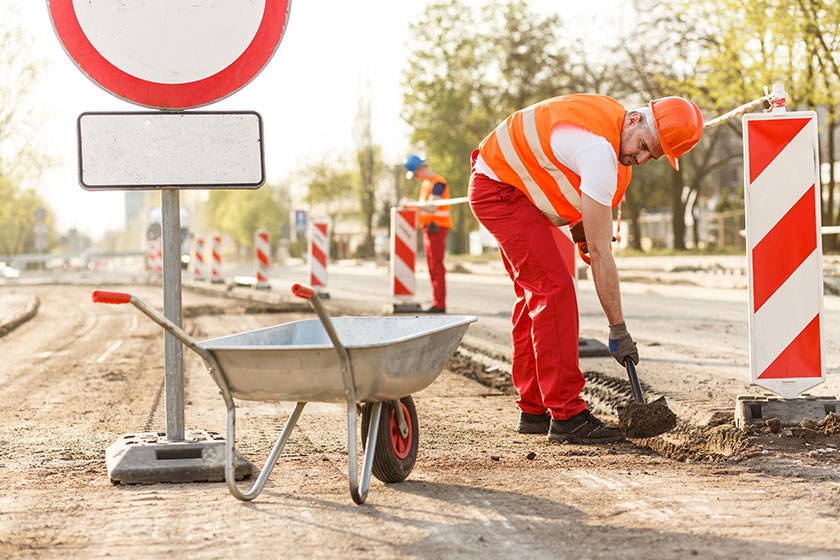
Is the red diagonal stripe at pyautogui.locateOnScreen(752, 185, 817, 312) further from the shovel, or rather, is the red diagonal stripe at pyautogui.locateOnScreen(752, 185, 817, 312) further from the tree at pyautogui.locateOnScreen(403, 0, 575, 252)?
the tree at pyautogui.locateOnScreen(403, 0, 575, 252)

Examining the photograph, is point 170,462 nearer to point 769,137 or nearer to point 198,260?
point 769,137

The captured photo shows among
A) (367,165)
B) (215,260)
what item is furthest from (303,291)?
(367,165)

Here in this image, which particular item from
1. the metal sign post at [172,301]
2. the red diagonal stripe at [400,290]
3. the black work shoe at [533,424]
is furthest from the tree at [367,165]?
the metal sign post at [172,301]

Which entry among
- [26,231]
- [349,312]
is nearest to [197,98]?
[349,312]

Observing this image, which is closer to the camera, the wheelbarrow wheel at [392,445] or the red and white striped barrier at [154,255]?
the wheelbarrow wheel at [392,445]

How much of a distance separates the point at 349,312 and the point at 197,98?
38.1 feet

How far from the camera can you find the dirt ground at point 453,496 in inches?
146

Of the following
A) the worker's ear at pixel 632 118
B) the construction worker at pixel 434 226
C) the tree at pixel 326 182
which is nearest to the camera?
the worker's ear at pixel 632 118

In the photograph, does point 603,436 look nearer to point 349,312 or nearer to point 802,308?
point 802,308

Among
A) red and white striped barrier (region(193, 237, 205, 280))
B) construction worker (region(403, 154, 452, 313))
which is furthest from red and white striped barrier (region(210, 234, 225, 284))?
construction worker (region(403, 154, 452, 313))

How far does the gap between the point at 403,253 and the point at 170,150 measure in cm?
1034

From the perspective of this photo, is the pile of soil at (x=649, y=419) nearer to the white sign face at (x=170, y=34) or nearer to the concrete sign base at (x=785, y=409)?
the concrete sign base at (x=785, y=409)

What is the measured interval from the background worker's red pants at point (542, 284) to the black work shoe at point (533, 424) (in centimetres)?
27

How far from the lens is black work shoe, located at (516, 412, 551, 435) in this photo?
19.8 ft
